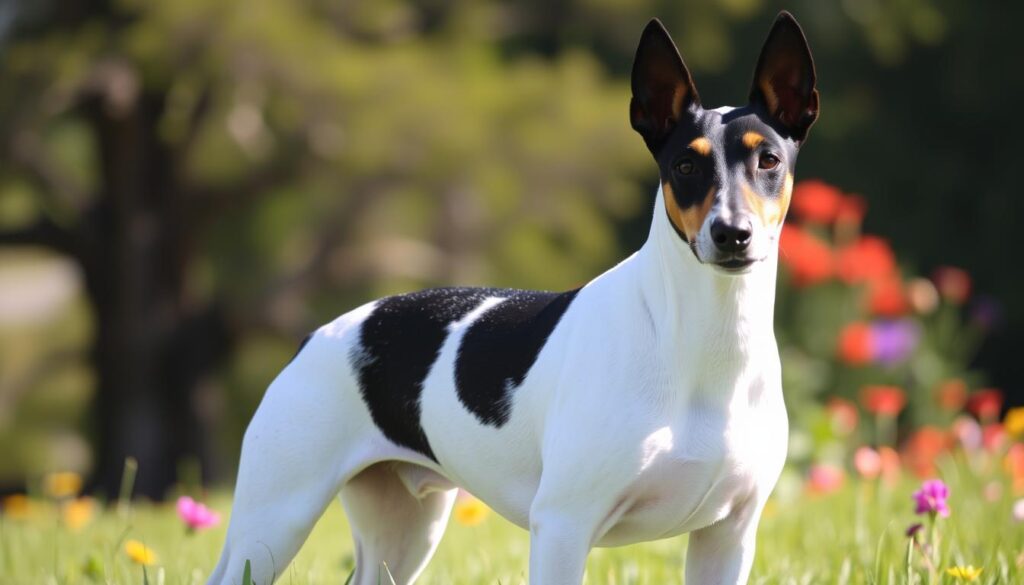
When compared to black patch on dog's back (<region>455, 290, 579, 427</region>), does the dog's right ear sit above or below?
above

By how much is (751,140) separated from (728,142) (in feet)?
0.18

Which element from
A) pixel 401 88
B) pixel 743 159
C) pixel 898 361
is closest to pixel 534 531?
pixel 743 159

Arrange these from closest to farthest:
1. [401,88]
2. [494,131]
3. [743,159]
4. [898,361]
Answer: [743,159]
[898,361]
[401,88]
[494,131]

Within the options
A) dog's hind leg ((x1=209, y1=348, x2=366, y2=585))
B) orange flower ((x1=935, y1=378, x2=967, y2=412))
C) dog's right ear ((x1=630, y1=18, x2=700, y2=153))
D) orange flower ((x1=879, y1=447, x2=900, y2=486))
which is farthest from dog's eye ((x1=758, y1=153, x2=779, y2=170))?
orange flower ((x1=935, y1=378, x2=967, y2=412))

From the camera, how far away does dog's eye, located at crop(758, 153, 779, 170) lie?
10.1 ft

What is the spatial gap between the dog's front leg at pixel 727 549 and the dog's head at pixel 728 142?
0.69 metres

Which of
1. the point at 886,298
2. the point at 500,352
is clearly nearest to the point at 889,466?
the point at 886,298

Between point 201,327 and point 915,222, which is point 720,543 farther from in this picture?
point 915,222

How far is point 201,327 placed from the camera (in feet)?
36.8

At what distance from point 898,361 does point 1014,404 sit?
540cm

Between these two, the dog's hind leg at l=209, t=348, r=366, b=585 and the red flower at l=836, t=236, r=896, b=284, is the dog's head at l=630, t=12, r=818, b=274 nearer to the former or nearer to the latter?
the dog's hind leg at l=209, t=348, r=366, b=585

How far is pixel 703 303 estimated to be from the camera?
3189mm

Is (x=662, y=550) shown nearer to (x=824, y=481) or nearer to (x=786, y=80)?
(x=824, y=481)

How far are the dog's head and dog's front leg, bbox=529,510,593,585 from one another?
71cm
